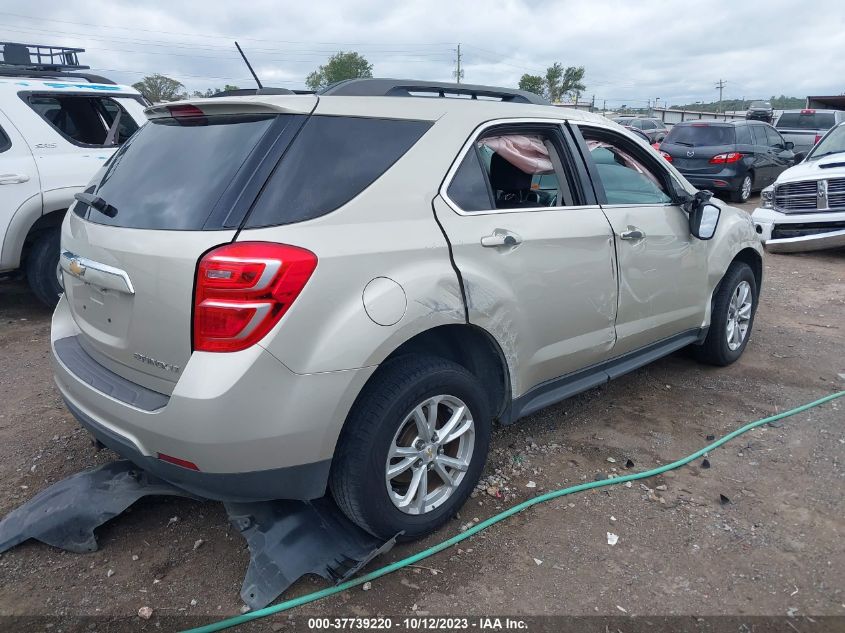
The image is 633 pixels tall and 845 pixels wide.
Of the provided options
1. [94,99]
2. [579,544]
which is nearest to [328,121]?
[579,544]

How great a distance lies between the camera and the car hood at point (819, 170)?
26.9 ft

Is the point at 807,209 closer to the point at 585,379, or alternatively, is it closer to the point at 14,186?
the point at 585,379

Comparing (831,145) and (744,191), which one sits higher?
→ (831,145)

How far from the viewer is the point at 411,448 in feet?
8.54

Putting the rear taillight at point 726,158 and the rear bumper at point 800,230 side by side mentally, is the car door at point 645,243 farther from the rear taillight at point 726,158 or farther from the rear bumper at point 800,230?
the rear taillight at point 726,158

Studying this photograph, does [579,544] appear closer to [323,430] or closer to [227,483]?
[323,430]

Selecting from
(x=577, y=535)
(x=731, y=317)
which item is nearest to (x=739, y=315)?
(x=731, y=317)

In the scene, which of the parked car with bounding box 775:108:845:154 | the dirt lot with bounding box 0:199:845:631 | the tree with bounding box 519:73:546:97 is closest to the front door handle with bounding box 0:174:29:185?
the dirt lot with bounding box 0:199:845:631

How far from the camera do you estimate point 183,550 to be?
2.69m

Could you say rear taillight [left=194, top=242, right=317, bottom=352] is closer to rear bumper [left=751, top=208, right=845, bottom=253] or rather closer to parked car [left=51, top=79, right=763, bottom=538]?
parked car [left=51, top=79, right=763, bottom=538]

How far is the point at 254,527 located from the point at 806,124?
20.2 metres

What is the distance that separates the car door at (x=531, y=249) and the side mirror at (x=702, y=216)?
887 mm

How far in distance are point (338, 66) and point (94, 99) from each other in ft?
208

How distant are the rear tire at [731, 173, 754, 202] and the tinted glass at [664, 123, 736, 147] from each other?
0.79 m
